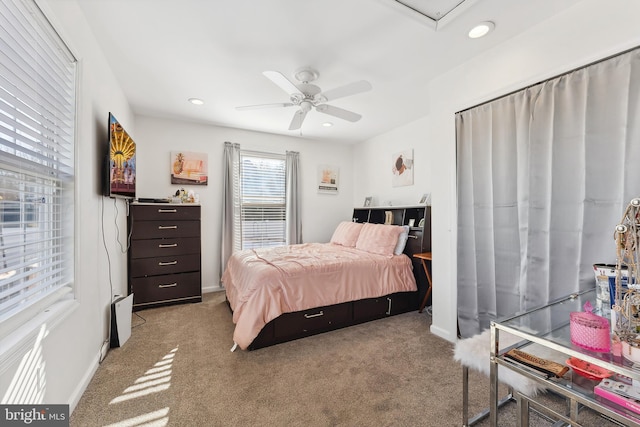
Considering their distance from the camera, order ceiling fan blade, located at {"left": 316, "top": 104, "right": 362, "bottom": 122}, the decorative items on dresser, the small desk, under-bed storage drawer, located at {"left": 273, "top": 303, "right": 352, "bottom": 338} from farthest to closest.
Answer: the decorative items on dresser
the small desk
ceiling fan blade, located at {"left": 316, "top": 104, "right": 362, "bottom": 122}
under-bed storage drawer, located at {"left": 273, "top": 303, "right": 352, "bottom": 338}

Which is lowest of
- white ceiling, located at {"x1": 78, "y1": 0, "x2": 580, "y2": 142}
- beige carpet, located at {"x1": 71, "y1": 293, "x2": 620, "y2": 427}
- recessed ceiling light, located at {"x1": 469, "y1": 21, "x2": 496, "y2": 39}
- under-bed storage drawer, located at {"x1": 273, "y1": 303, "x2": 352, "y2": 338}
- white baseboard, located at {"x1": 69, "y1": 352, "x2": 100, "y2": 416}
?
beige carpet, located at {"x1": 71, "y1": 293, "x2": 620, "y2": 427}

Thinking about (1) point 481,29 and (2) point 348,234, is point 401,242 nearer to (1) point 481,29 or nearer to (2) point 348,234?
(2) point 348,234

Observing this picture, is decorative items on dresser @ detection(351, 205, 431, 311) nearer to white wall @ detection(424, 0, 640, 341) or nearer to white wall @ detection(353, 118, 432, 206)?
white wall @ detection(353, 118, 432, 206)

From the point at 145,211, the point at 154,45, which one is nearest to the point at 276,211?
the point at 145,211

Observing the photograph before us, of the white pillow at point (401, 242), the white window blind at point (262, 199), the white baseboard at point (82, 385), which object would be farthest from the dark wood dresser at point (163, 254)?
the white pillow at point (401, 242)

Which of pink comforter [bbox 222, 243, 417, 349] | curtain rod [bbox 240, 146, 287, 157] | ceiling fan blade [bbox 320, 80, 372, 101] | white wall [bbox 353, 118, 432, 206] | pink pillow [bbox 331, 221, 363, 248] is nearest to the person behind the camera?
ceiling fan blade [bbox 320, 80, 372, 101]

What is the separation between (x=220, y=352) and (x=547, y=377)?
2.16 m

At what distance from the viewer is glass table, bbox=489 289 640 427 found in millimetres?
905

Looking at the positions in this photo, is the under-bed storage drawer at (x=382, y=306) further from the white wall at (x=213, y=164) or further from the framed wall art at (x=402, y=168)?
the white wall at (x=213, y=164)

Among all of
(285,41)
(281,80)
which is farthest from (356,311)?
(285,41)

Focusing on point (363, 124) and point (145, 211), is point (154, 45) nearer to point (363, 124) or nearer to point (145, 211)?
point (145, 211)

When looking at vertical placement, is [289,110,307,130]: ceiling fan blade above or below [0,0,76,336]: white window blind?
above

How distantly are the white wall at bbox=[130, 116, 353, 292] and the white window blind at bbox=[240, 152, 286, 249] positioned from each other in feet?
0.70

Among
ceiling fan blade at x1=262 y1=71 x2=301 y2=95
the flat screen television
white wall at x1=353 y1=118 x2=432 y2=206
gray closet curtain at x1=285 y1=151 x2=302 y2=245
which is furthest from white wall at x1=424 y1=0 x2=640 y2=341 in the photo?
the flat screen television
